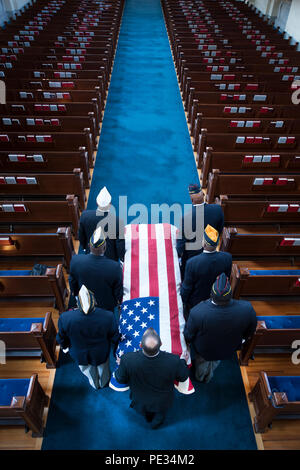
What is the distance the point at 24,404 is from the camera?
2455 mm

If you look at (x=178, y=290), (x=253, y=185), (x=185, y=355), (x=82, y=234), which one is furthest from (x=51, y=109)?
(x=185, y=355)

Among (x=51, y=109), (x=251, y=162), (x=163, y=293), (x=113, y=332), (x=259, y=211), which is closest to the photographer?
(x=113, y=332)

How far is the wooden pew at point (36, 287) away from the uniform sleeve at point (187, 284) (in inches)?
56.6

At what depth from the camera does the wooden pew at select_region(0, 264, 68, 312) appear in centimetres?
327

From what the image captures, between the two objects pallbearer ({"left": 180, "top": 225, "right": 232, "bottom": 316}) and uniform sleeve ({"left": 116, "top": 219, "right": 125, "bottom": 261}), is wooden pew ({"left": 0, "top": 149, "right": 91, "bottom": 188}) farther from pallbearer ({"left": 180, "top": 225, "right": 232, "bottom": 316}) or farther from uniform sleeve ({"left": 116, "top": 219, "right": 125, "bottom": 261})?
pallbearer ({"left": 180, "top": 225, "right": 232, "bottom": 316})

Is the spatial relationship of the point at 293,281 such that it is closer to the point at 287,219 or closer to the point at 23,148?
the point at 287,219

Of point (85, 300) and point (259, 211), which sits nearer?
point (85, 300)

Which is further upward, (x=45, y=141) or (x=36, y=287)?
(x=45, y=141)

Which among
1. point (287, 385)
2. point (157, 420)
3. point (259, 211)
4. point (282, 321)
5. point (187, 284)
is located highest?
point (259, 211)

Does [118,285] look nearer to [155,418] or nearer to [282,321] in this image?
[155,418]

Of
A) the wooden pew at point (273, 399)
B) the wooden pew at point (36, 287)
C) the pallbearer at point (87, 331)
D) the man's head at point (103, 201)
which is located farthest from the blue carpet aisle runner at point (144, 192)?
the man's head at point (103, 201)

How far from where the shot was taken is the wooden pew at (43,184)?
15.5 ft

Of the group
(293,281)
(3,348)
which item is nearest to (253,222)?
(293,281)

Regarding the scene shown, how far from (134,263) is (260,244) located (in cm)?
173
